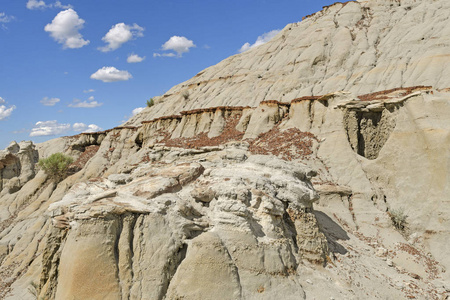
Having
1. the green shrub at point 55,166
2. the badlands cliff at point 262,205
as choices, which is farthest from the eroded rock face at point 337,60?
the green shrub at point 55,166

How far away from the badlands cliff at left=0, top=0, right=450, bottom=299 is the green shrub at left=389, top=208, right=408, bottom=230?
0.23m

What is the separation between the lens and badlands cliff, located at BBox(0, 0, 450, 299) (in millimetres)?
10070

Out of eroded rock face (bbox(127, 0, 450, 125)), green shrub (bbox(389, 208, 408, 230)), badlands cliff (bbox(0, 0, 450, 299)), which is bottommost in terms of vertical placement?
green shrub (bbox(389, 208, 408, 230))

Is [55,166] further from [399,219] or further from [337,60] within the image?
[337,60]

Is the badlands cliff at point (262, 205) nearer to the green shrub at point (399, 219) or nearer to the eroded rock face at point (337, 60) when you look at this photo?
the green shrub at point (399, 219)

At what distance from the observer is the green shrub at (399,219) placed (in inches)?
695

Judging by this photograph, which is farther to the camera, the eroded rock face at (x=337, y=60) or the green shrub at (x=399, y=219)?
the eroded rock face at (x=337, y=60)

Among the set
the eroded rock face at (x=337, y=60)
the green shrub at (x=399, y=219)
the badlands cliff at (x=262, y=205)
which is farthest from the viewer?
the eroded rock face at (x=337, y=60)

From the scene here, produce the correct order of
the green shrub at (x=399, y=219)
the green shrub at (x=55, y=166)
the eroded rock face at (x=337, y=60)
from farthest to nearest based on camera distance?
the eroded rock face at (x=337, y=60), the green shrub at (x=55, y=166), the green shrub at (x=399, y=219)

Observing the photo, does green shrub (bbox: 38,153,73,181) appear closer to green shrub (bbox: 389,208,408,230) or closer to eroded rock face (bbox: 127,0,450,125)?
eroded rock face (bbox: 127,0,450,125)

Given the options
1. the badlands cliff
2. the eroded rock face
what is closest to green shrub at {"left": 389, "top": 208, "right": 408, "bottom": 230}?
the badlands cliff

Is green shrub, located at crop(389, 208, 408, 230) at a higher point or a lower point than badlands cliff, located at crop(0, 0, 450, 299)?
lower

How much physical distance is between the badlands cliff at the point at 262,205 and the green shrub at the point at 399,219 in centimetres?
23

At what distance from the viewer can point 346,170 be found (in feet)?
67.7
